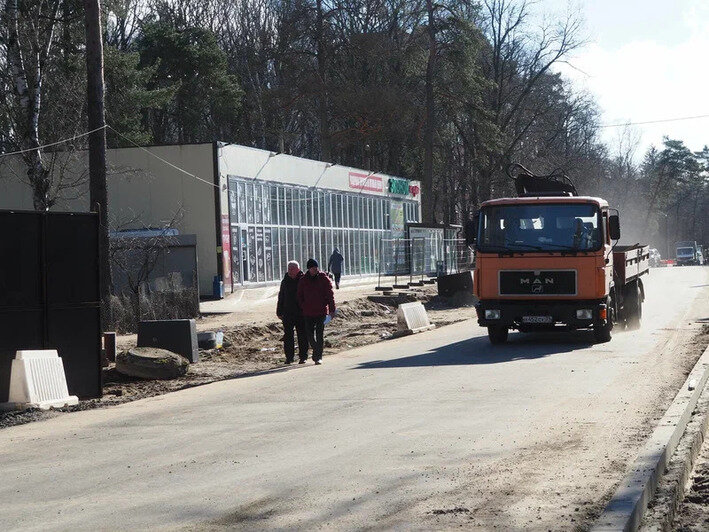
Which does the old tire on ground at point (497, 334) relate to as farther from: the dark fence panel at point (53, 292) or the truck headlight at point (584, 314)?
the dark fence panel at point (53, 292)

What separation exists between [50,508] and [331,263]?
40.4 m

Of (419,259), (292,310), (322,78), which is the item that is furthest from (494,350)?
(322,78)

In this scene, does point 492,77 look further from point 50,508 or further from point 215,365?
point 50,508

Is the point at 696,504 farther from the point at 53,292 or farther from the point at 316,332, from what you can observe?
the point at 316,332

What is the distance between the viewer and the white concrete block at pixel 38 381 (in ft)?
47.4

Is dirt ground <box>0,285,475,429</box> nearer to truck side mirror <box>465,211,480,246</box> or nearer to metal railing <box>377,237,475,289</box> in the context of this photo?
truck side mirror <box>465,211,480,246</box>

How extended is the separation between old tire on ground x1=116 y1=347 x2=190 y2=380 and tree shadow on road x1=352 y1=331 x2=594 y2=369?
10.0 ft

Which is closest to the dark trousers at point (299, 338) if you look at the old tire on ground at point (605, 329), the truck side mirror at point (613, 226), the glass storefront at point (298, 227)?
the old tire on ground at point (605, 329)

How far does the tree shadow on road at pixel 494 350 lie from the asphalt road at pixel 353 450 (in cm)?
94

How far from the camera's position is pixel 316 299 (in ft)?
66.0

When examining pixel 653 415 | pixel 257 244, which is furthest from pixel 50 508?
pixel 257 244

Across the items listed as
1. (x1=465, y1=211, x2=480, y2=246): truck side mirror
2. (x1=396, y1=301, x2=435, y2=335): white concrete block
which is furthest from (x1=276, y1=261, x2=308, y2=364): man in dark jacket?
(x1=396, y1=301, x2=435, y2=335): white concrete block

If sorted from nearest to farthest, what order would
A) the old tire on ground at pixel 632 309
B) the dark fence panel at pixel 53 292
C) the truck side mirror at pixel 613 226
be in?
1. the dark fence panel at pixel 53 292
2. the truck side mirror at pixel 613 226
3. the old tire on ground at pixel 632 309

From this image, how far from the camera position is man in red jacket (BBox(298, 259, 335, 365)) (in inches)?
792
